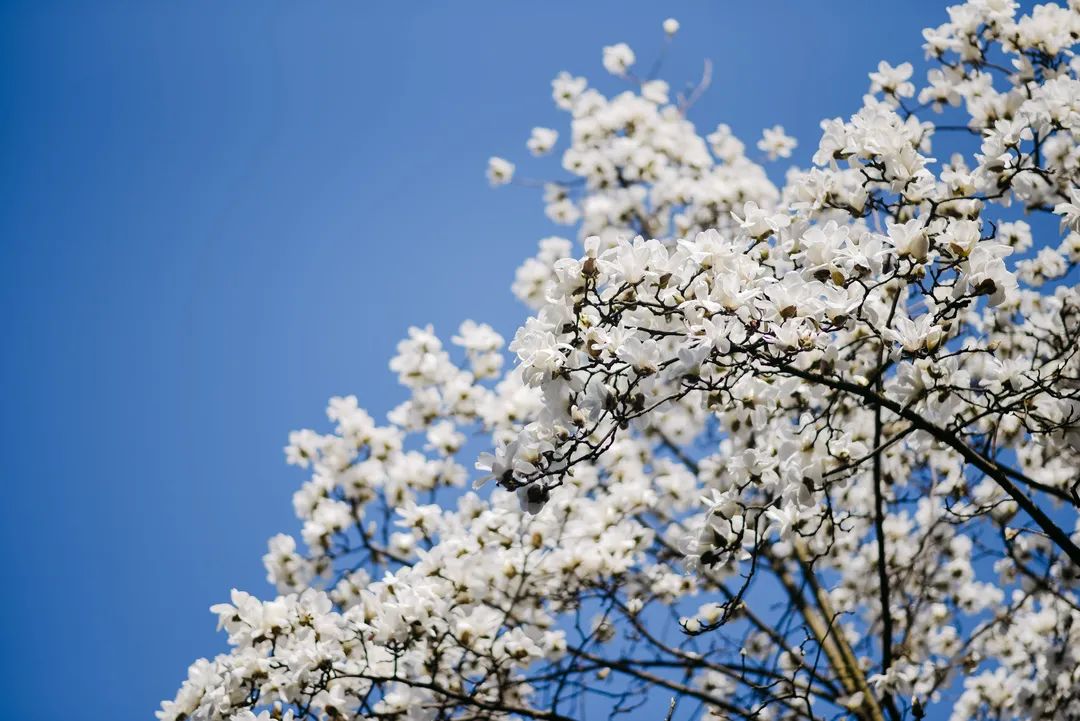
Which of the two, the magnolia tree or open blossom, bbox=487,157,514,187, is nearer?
the magnolia tree

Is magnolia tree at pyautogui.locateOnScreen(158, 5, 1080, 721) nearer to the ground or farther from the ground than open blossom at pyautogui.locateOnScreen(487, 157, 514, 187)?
nearer to the ground

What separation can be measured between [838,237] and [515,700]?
8.30 ft

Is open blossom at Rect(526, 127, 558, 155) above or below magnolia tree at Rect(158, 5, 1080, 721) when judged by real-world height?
above

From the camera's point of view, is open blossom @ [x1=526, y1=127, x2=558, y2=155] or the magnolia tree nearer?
the magnolia tree

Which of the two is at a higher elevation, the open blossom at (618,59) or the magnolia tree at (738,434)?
the open blossom at (618,59)

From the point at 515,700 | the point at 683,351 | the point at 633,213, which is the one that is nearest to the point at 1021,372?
the point at 683,351

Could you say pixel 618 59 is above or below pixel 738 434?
above

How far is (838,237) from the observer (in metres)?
1.81

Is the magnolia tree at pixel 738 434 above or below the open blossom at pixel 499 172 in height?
below

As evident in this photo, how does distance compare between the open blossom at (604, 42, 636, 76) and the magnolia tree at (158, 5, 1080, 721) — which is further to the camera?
the open blossom at (604, 42, 636, 76)

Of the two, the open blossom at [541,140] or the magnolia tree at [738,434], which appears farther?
the open blossom at [541,140]

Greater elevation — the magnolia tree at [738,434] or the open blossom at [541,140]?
the open blossom at [541,140]

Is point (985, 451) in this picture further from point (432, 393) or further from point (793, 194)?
point (432, 393)

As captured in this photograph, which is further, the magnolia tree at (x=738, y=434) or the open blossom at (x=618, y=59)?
the open blossom at (x=618, y=59)
